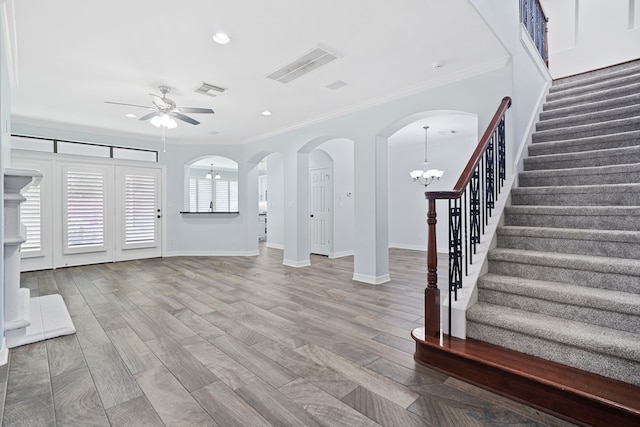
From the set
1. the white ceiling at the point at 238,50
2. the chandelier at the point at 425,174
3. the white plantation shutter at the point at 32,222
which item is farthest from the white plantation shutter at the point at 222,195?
the chandelier at the point at 425,174

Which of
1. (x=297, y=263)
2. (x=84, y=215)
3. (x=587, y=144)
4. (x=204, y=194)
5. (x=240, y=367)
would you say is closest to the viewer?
(x=240, y=367)

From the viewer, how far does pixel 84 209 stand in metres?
5.86

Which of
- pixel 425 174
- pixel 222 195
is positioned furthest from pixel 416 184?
pixel 222 195

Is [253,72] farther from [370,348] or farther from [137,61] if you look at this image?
[370,348]

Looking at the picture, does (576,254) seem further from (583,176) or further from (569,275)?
(583,176)

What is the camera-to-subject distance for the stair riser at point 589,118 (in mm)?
3377

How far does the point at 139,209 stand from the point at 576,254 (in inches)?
279

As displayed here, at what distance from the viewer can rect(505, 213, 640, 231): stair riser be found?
2389 mm

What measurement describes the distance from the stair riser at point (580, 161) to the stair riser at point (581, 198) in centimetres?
58

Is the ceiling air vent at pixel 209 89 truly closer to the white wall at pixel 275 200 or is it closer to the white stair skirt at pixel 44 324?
the white stair skirt at pixel 44 324

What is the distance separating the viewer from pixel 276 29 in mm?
2674

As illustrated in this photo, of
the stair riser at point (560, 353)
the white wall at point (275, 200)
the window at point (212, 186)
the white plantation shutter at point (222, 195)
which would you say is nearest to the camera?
the stair riser at point (560, 353)

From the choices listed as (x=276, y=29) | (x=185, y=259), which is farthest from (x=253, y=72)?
(x=185, y=259)

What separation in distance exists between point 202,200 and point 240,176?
5.30m
